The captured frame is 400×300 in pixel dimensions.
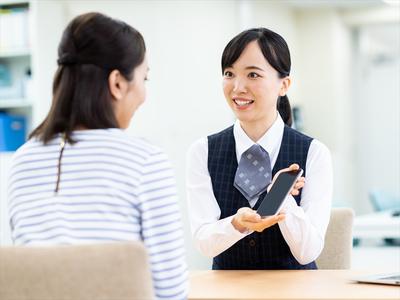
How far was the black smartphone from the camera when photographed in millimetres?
1838

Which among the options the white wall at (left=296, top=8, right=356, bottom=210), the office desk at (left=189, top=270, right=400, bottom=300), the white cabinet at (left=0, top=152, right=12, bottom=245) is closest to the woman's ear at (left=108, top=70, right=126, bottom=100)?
the office desk at (left=189, top=270, right=400, bottom=300)

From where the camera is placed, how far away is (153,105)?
6305mm

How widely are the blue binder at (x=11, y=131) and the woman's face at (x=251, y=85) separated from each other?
4027 mm

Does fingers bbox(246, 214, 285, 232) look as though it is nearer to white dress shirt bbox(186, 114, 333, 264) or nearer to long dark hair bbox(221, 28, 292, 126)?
white dress shirt bbox(186, 114, 333, 264)

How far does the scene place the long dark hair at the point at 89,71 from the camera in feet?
5.04

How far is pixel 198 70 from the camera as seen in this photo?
656 cm

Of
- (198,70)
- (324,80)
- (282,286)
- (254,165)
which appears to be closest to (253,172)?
(254,165)

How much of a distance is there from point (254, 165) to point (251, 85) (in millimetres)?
261

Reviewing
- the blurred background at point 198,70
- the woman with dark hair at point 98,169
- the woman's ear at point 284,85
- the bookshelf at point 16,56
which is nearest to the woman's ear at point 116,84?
the woman with dark hair at point 98,169

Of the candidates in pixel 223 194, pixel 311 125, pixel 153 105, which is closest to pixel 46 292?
pixel 223 194

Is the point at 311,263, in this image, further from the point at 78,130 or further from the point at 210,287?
the point at 78,130

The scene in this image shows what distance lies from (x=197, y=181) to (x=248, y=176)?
18 cm

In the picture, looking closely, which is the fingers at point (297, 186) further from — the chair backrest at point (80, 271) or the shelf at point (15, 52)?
the shelf at point (15, 52)

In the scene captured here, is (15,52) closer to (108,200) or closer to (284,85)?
(284,85)
